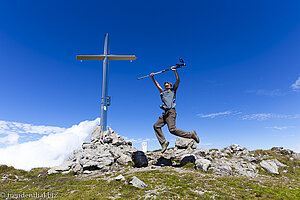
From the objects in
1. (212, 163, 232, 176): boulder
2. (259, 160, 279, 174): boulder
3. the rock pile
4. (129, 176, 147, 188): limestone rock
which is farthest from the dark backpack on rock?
(259, 160, 279, 174): boulder

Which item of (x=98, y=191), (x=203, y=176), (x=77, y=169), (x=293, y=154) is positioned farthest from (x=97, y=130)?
(x=293, y=154)

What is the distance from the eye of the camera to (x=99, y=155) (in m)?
13.8

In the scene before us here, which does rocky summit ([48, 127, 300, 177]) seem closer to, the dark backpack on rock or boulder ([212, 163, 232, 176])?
boulder ([212, 163, 232, 176])

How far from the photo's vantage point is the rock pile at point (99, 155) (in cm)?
1252

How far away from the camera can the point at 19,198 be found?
7.88 meters

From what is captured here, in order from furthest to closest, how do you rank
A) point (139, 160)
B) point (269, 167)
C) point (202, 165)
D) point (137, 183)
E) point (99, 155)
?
1. point (99, 155)
2. point (139, 160)
3. point (269, 167)
4. point (202, 165)
5. point (137, 183)

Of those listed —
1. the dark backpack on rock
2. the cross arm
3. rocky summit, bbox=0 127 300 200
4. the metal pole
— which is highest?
the cross arm

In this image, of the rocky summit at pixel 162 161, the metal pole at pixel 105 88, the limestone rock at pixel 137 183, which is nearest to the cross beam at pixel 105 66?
the metal pole at pixel 105 88

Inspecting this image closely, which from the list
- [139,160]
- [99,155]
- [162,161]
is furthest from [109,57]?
[162,161]

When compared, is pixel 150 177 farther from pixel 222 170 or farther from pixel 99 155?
pixel 99 155

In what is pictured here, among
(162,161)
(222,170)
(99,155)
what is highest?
(99,155)

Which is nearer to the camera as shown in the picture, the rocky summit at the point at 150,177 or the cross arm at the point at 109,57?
the rocky summit at the point at 150,177

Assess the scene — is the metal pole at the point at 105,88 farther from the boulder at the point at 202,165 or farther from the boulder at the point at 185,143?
the boulder at the point at 202,165

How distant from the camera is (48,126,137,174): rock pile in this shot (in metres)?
12.5
